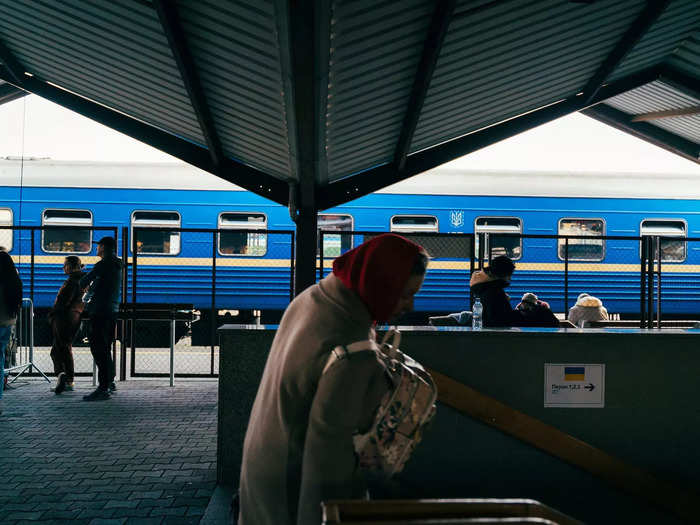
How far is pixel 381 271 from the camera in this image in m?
1.93

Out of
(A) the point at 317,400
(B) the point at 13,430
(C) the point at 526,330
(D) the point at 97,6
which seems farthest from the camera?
(B) the point at 13,430

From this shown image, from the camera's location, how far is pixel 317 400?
186cm

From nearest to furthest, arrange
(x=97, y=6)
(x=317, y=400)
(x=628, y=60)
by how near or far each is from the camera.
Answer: (x=317, y=400), (x=97, y=6), (x=628, y=60)

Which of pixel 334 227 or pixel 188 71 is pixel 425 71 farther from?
pixel 334 227

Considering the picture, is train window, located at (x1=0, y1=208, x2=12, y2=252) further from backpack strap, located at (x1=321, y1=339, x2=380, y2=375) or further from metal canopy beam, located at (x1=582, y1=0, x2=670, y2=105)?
backpack strap, located at (x1=321, y1=339, x2=380, y2=375)

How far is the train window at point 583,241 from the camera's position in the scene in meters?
12.9

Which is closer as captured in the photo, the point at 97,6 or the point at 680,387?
the point at 680,387

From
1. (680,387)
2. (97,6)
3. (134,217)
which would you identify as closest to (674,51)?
(680,387)

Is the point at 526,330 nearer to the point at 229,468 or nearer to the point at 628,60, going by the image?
the point at 229,468

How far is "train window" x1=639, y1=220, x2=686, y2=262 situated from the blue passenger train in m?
0.04

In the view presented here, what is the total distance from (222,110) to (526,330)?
13.3ft

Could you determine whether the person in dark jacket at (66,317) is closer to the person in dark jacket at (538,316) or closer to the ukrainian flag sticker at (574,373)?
the person in dark jacket at (538,316)

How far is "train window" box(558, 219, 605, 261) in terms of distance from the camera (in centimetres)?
1288

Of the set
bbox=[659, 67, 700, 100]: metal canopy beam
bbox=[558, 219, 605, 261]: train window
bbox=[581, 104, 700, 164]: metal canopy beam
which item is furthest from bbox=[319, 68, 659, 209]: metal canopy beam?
bbox=[558, 219, 605, 261]: train window
